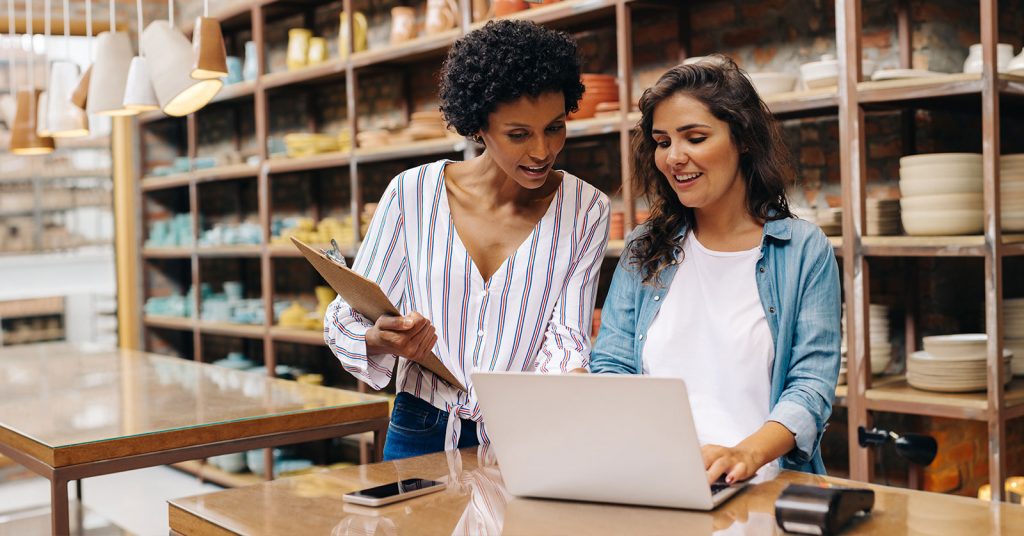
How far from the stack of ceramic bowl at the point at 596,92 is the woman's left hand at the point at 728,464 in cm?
226

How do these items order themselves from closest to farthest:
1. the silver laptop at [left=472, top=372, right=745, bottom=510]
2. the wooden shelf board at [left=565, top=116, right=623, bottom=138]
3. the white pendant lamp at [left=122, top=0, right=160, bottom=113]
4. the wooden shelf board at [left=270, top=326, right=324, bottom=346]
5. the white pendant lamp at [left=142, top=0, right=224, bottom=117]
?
the silver laptop at [left=472, top=372, right=745, bottom=510], the white pendant lamp at [left=142, top=0, right=224, bottom=117], the white pendant lamp at [left=122, top=0, right=160, bottom=113], the wooden shelf board at [left=565, top=116, right=623, bottom=138], the wooden shelf board at [left=270, top=326, right=324, bottom=346]

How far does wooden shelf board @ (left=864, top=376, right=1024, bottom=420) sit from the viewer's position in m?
2.73

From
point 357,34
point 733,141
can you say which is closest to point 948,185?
point 733,141

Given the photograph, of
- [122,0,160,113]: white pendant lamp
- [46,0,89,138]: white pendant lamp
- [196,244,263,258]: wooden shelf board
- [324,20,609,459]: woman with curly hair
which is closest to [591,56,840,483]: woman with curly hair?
[324,20,609,459]: woman with curly hair

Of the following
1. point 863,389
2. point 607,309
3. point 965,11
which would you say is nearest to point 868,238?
point 863,389

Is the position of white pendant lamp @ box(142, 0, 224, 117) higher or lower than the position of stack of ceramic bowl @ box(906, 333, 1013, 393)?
higher

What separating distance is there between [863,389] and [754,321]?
4.31 feet

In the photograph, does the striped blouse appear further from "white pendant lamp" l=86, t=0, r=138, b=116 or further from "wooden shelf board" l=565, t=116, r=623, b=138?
"white pendant lamp" l=86, t=0, r=138, b=116

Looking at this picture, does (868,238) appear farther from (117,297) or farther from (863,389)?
(117,297)

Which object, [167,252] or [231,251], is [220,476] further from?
[167,252]

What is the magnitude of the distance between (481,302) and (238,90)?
12.9ft

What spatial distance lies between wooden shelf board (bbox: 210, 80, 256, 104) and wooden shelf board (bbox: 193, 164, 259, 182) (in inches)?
15.1

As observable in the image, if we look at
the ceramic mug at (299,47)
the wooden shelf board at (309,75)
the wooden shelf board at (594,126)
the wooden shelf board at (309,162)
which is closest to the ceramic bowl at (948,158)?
the wooden shelf board at (594,126)

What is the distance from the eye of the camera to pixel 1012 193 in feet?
9.14
